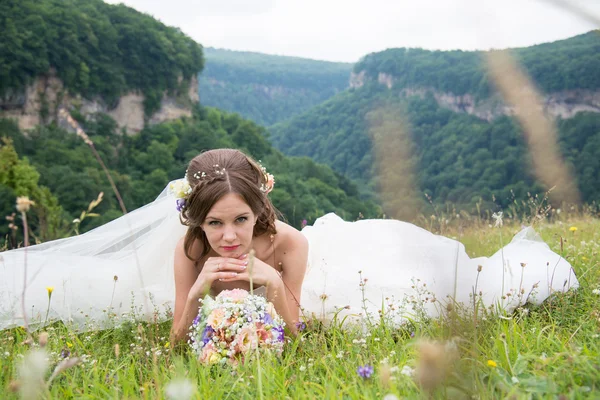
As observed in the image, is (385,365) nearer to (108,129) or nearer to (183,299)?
(183,299)

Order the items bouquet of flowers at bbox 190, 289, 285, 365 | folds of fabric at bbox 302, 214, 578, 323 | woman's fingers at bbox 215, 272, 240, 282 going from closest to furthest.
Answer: bouquet of flowers at bbox 190, 289, 285, 365 < woman's fingers at bbox 215, 272, 240, 282 < folds of fabric at bbox 302, 214, 578, 323

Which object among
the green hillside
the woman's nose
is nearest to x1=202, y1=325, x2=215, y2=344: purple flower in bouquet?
the woman's nose

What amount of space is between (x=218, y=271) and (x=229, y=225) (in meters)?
0.28

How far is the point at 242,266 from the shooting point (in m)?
2.74

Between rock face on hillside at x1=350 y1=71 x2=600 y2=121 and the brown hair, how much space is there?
4228 centimetres

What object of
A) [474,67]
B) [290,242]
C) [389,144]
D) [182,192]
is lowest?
[389,144]

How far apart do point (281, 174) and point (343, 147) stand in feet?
106

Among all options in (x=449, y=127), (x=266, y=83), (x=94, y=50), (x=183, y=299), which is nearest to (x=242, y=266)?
(x=183, y=299)

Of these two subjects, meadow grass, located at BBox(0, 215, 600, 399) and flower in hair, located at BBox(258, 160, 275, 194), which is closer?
meadow grass, located at BBox(0, 215, 600, 399)

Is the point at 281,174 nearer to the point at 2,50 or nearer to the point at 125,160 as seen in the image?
the point at 125,160

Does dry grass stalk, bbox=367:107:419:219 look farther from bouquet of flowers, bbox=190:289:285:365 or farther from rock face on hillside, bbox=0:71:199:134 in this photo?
bouquet of flowers, bbox=190:289:285:365

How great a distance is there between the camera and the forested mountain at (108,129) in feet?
128

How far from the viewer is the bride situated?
2.94 m

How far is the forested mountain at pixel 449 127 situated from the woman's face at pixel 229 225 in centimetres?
145
